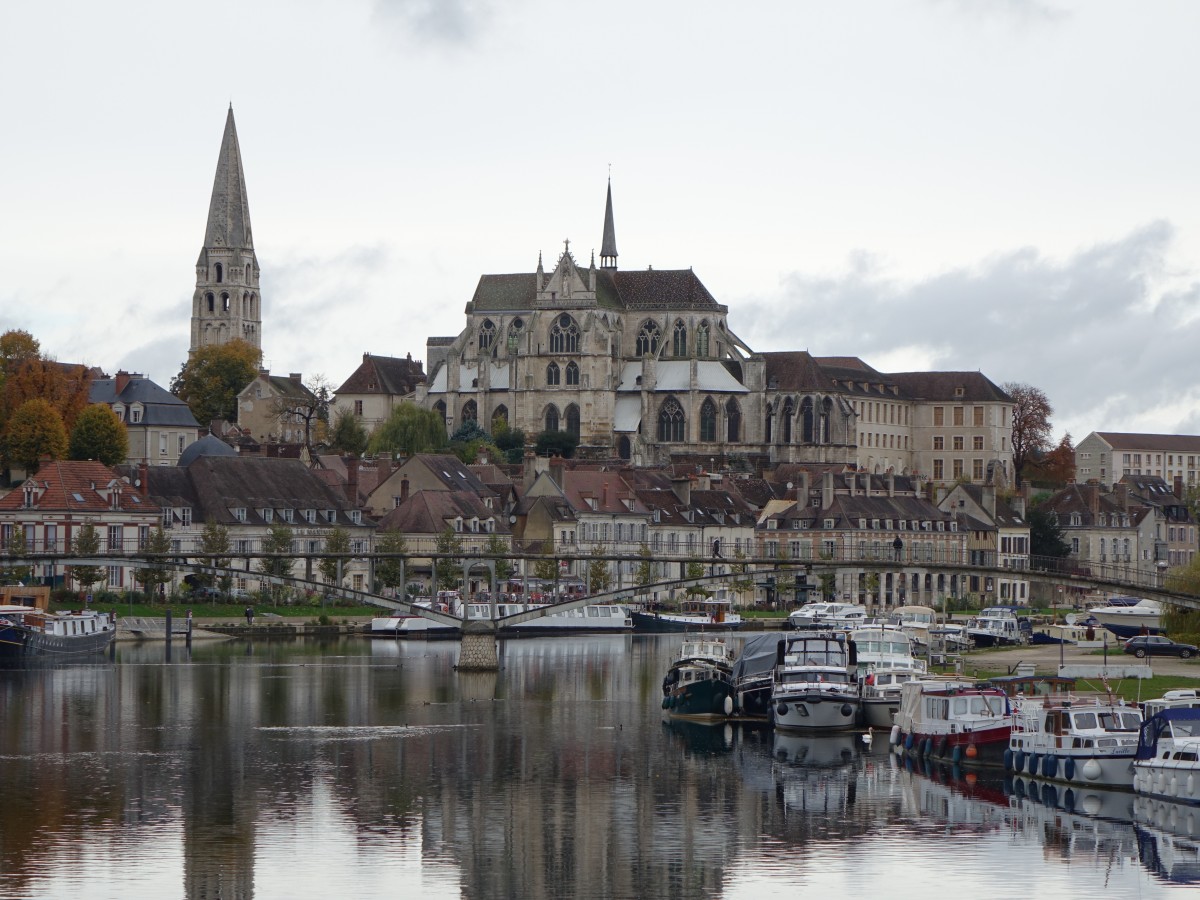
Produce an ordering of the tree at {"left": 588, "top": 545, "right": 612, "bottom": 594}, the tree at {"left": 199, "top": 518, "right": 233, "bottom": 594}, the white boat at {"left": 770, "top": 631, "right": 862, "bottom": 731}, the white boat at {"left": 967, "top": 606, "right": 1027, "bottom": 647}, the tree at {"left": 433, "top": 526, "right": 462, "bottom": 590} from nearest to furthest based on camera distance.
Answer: the white boat at {"left": 770, "top": 631, "right": 862, "bottom": 731}
the white boat at {"left": 967, "top": 606, "right": 1027, "bottom": 647}
the tree at {"left": 199, "top": 518, "right": 233, "bottom": 594}
the tree at {"left": 433, "top": 526, "right": 462, "bottom": 590}
the tree at {"left": 588, "top": 545, "right": 612, "bottom": 594}

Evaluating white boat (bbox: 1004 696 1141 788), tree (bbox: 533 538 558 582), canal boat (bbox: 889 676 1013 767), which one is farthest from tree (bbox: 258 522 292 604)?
white boat (bbox: 1004 696 1141 788)

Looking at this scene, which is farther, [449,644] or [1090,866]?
[449,644]

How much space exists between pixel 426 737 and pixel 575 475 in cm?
7788

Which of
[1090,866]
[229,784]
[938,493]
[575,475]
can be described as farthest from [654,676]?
[938,493]

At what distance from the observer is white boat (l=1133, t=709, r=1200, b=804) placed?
53375mm

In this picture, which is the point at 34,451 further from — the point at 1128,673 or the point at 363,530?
the point at 1128,673

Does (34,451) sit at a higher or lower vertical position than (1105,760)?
higher

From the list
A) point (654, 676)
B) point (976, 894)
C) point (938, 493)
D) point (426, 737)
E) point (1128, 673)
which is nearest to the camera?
point (976, 894)

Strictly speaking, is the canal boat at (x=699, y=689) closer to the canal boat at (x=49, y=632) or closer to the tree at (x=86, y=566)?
the canal boat at (x=49, y=632)

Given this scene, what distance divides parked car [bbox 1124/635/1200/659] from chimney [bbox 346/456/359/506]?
5147 centimetres

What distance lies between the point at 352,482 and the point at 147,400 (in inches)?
1222

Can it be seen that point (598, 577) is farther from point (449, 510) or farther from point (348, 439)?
point (348, 439)

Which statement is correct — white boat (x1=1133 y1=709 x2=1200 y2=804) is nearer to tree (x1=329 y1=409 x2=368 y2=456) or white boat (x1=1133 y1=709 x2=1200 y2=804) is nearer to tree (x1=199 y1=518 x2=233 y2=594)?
tree (x1=199 y1=518 x2=233 y2=594)

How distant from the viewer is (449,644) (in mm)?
114438
